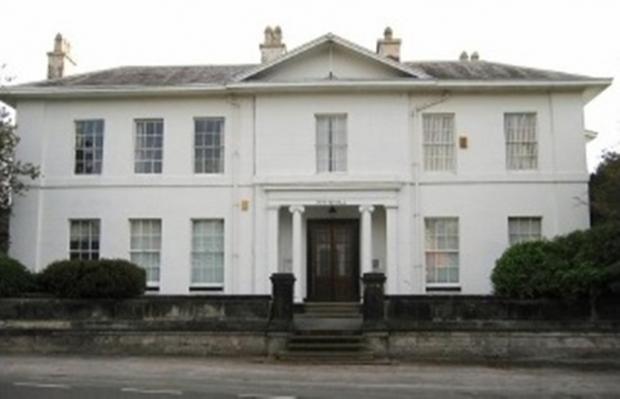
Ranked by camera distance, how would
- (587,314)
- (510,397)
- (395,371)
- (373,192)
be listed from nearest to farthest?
(510,397), (395,371), (587,314), (373,192)

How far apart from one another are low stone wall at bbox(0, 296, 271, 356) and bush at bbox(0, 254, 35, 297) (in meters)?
0.58

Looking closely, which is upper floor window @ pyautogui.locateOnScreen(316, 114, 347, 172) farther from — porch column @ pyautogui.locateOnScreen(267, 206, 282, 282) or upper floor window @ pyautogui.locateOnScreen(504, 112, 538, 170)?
upper floor window @ pyautogui.locateOnScreen(504, 112, 538, 170)

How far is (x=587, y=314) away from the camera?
1891 centimetres

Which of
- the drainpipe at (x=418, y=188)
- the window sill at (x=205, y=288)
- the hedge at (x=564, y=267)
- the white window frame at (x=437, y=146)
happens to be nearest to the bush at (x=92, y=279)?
the window sill at (x=205, y=288)

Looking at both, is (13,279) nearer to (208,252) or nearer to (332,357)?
(208,252)

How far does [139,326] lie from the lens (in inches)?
→ 746

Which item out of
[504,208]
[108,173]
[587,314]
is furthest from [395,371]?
[108,173]

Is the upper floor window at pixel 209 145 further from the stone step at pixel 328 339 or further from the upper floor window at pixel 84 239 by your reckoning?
the stone step at pixel 328 339

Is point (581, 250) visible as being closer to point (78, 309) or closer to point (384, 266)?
point (384, 266)

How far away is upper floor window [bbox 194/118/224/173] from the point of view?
2452 cm

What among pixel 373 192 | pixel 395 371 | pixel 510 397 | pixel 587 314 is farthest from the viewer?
pixel 373 192

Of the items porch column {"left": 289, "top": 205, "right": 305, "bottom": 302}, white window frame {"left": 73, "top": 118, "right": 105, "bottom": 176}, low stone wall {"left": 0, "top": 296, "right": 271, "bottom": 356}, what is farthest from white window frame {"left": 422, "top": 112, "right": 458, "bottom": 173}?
white window frame {"left": 73, "top": 118, "right": 105, "bottom": 176}

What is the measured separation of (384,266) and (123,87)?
10180mm

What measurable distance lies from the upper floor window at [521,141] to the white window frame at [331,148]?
5.14 meters
